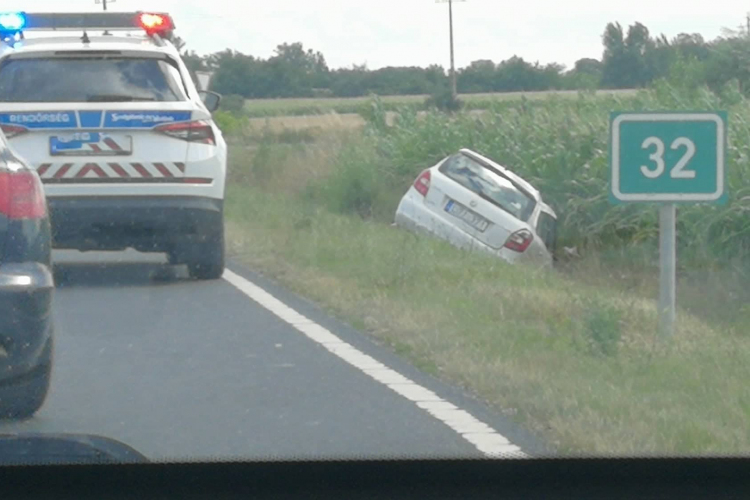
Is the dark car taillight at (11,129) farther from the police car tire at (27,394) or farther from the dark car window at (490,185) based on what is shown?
the dark car window at (490,185)

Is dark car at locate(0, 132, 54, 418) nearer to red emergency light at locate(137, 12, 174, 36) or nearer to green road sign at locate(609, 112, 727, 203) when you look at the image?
green road sign at locate(609, 112, 727, 203)

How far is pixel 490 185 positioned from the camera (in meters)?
16.9

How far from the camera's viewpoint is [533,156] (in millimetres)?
20516

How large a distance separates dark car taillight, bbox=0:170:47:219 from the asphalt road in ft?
3.29

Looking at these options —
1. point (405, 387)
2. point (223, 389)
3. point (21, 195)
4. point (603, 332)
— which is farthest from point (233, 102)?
point (21, 195)

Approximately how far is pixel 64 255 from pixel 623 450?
9403 millimetres

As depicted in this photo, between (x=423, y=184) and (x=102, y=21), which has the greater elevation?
(x=102, y=21)

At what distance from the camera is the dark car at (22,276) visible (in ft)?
19.5

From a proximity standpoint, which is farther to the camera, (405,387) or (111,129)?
(111,129)

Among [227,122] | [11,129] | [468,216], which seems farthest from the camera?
[227,122]

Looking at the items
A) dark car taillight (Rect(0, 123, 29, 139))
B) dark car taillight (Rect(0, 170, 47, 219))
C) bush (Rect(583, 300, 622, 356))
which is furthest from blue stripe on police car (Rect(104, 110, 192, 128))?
dark car taillight (Rect(0, 170, 47, 219))

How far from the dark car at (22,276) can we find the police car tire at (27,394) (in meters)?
0.01

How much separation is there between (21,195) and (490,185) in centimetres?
1117

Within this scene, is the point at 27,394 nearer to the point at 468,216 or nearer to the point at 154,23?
the point at 154,23
